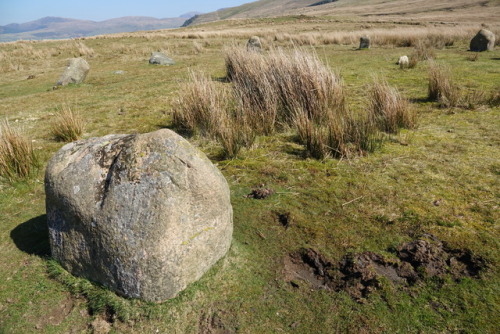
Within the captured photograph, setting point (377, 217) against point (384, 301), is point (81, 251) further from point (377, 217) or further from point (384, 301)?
point (377, 217)

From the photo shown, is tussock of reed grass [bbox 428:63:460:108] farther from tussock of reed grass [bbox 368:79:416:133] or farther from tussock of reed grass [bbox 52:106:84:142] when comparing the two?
tussock of reed grass [bbox 52:106:84:142]

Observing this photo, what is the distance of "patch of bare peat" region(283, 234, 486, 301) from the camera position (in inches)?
119

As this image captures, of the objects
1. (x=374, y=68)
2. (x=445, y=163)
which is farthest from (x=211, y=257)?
(x=374, y=68)

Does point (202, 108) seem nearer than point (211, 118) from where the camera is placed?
No

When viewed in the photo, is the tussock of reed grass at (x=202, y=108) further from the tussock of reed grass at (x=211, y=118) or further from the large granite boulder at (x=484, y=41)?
the large granite boulder at (x=484, y=41)

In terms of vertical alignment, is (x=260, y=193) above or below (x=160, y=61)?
below

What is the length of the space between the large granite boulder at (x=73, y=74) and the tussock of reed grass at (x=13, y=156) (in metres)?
8.85

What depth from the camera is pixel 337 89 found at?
6652mm

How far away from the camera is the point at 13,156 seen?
5.14 m

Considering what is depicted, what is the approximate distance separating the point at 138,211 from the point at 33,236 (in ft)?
6.82

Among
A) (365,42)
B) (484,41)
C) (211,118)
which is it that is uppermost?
(365,42)

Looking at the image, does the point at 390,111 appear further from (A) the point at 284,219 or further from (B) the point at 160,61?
(B) the point at 160,61

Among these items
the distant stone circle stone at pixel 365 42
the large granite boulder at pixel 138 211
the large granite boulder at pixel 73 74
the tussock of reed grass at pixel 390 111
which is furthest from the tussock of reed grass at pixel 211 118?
the distant stone circle stone at pixel 365 42

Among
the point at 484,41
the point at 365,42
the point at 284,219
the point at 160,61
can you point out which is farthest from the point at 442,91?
the point at 160,61
